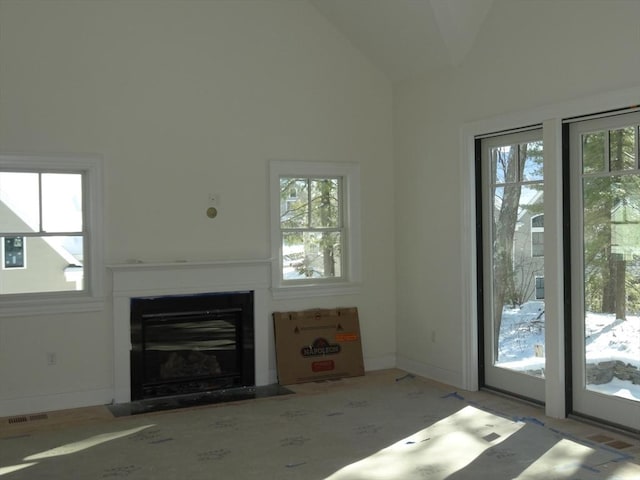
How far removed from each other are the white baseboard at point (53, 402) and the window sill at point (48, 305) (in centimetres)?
69

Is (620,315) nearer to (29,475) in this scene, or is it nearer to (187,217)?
(187,217)

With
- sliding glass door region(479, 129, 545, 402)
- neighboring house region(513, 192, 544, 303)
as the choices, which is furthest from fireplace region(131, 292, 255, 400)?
neighboring house region(513, 192, 544, 303)

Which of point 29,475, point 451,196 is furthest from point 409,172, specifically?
point 29,475

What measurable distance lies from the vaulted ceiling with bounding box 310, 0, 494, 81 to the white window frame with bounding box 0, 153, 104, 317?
106 inches

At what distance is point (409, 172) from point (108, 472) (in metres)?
4.07

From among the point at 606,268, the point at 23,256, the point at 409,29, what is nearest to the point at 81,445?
the point at 23,256

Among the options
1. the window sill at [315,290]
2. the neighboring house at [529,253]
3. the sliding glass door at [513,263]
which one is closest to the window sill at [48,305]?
the window sill at [315,290]

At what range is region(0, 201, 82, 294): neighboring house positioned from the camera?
5.66 meters

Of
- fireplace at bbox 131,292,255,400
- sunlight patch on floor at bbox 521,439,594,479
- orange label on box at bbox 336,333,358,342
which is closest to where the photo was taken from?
sunlight patch on floor at bbox 521,439,594,479

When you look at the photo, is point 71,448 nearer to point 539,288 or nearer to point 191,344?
point 191,344

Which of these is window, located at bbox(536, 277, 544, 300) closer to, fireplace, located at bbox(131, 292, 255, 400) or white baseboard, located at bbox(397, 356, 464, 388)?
white baseboard, located at bbox(397, 356, 464, 388)

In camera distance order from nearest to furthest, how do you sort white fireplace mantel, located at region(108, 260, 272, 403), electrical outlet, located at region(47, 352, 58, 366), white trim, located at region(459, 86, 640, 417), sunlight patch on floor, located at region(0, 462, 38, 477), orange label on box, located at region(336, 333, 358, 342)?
1. sunlight patch on floor, located at region(0, 462, 38, 477)
2. white trim, located at region(459, 86, 640, 417)
3. electrical outlet, located at region(47, 352, 58, 366)
4. white fireplace mantel, located at region(108, 260, 272, 403)
5. orange label on box, located at region(336, 333, 358, 342)

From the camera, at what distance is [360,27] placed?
669cm

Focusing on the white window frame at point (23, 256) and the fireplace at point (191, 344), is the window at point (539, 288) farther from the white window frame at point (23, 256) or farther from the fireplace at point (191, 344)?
the white window frame at point (23, 256)
